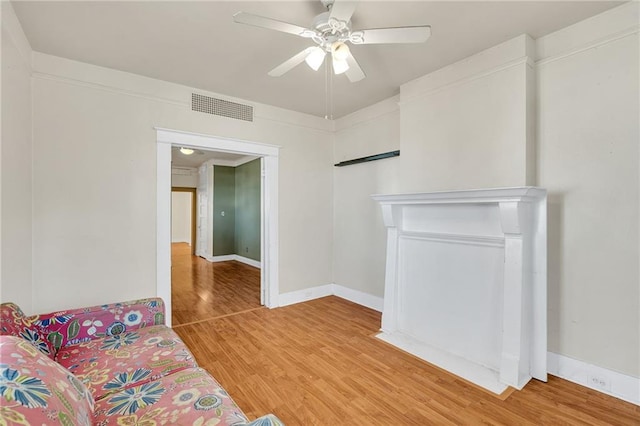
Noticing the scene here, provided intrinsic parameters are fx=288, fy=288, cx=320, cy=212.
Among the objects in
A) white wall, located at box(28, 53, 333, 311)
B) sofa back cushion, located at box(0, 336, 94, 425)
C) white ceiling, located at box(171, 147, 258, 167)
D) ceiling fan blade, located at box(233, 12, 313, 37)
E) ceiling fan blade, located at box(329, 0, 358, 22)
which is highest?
white ceiling, located at box(171, 147, 258, 167)

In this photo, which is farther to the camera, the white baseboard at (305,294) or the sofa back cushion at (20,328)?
the white baseboard at (305,294)

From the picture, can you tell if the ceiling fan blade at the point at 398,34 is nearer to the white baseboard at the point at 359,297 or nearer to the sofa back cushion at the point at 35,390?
the sofa back cushion at the point at 35,390

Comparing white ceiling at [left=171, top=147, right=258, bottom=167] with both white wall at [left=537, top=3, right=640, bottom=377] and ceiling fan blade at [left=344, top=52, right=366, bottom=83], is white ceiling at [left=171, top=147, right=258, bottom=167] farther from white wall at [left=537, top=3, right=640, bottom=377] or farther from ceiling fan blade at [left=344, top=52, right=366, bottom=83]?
white wall at [left=537, top=3, right=640, bottom=377]

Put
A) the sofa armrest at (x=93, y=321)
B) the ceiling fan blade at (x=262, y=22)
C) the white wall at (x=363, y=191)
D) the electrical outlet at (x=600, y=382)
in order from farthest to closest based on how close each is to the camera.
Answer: the white wall at (x=363, y=191), the electrical outlet at (x=600, y=382), the sofa armrest at (x=93, y=321), the ceiling fan blade at (x=262, y=22)

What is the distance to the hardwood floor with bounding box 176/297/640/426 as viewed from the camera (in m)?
1.86

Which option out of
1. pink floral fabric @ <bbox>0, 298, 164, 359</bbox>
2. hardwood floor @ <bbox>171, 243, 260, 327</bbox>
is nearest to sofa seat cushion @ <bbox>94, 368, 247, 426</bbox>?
pink floral fabric @ <bbox>0, 298, 164, 359</bbox>

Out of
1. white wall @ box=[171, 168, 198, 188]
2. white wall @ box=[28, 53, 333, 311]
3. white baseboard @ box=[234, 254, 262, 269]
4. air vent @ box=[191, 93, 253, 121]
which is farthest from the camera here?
white wall @ box=[171, 168, 198, 188]

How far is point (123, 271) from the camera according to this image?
9.40ft

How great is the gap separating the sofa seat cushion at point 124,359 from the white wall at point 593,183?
2762mm

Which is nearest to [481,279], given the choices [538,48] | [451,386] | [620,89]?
[451,386]

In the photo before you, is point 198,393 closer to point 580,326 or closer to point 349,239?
point 580,326

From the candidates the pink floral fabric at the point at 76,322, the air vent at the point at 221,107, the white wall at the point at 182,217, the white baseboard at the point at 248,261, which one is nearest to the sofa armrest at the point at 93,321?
the pink floral fabric at the point at 76,322

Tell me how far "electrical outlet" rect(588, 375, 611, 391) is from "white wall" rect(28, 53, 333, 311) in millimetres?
3859

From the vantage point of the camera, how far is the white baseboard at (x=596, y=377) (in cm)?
197
